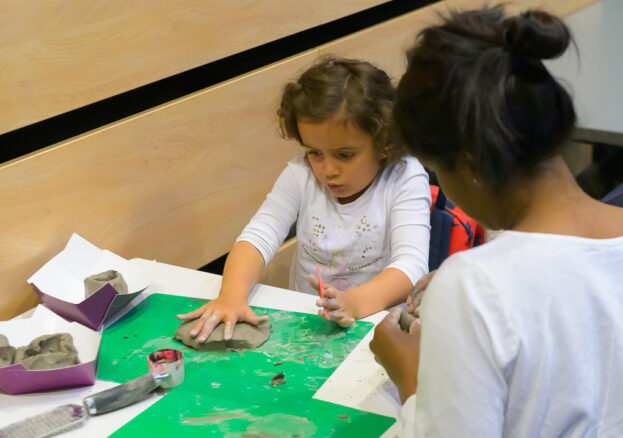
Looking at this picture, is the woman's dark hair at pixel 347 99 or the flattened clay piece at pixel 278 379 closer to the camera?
the flattened clay piece at pixel 278 379

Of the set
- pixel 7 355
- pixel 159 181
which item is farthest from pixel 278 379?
pixel 159 181

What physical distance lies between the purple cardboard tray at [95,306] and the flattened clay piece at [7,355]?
13 cm

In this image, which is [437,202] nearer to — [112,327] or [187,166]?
[187,166]

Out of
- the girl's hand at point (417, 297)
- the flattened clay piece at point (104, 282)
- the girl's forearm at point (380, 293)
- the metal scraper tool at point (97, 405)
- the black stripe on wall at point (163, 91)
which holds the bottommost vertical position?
the girl's forearm at point (380, 293)

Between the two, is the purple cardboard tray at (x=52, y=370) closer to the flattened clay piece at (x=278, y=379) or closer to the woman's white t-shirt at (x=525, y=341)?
the flattened clay piece at (x=278, y=379)

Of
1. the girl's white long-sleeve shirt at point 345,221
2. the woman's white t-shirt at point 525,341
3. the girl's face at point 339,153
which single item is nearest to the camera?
the woman's white t-shirt at point 525,341

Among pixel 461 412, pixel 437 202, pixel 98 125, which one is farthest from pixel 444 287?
pixel 98 125

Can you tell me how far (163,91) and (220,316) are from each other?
646 mm

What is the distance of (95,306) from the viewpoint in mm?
1216

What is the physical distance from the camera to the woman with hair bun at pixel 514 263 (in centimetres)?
65

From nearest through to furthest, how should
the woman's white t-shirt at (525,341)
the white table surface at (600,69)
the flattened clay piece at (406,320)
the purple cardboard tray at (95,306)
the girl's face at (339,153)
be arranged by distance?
the woman's white t-shirt at (525,341), the flattened clay piece at (406,320), the purple cardboard tray at (95,306), the girl's face at (339,153), the white table surface at (600,69)

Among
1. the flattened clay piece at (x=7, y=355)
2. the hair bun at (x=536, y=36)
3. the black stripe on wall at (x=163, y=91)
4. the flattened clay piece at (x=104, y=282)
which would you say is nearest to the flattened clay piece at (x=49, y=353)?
the flattened clay piece at (x=7, y=355)

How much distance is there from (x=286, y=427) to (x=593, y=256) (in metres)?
0.47

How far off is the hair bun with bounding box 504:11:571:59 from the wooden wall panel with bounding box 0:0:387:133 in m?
0.96
